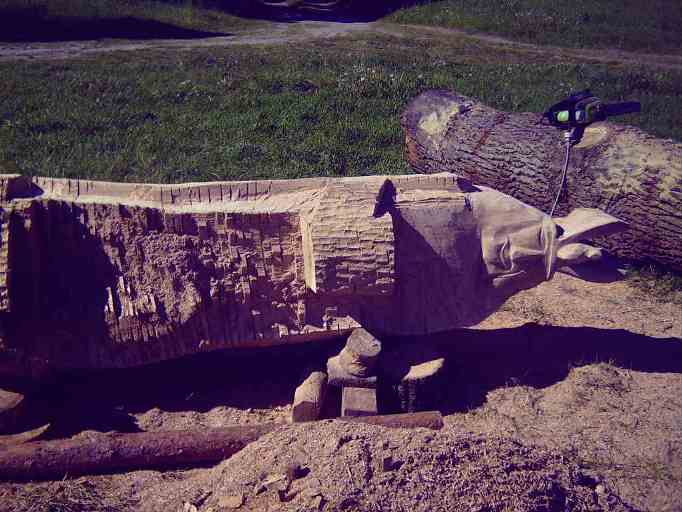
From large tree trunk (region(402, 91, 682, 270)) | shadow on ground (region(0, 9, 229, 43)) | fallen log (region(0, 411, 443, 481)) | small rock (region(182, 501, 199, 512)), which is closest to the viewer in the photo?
small rock (region(182, 501, 199, 512))

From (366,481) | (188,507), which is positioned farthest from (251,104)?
(366,481)

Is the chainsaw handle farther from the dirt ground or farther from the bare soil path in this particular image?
the bare soil path

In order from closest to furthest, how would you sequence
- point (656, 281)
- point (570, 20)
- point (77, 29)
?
point (656, 281)
point (77, 29)
point (570, 20)

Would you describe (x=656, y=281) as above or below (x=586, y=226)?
below

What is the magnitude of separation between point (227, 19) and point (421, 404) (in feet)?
39.8

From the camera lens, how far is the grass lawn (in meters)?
5.99

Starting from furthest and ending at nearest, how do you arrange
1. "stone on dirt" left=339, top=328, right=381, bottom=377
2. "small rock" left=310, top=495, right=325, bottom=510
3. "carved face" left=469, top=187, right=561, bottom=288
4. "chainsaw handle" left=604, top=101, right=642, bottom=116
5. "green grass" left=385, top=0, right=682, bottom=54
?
1. "green grass" left=385, top=0, right=682, bottom=54
2. "chainsaw handle" left=604, top=101, right=642, bottom=116
3. "carved face" left=469, top=187, right=561, bottom=288
4. "stone on dirt" left=339, top=328, right=381, bottom=377
5. "small rock" left=310, top=495, right=325, bottom=510

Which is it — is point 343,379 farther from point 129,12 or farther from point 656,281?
point 129,12

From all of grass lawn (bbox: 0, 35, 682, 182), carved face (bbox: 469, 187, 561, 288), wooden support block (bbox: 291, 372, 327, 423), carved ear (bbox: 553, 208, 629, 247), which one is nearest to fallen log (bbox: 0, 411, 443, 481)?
wooden support block (bbox: 291, 372, 327, 423)

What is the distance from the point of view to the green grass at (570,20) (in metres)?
11.2

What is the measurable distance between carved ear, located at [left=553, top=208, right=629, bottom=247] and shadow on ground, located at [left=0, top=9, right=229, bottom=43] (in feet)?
32.7

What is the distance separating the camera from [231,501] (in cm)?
237

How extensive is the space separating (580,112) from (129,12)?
1105cm

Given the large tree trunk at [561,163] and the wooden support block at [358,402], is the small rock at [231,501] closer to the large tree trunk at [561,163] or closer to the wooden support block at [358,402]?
the wooden support block at [358,402]
